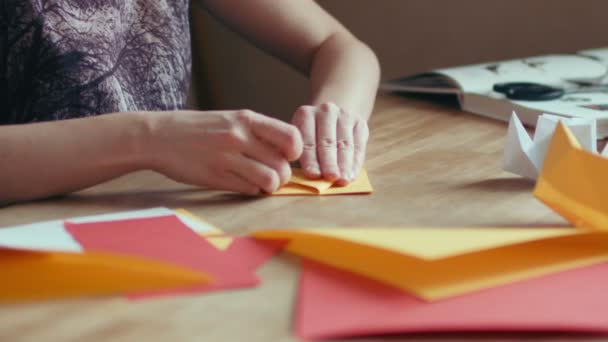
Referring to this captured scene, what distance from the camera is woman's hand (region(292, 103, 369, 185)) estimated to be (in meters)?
0.83

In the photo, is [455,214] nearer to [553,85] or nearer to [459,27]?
[553,85]

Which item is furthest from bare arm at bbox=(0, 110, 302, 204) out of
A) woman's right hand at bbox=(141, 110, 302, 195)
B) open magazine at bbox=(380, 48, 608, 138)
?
open magazine at bbox=(380, 48, 608, 138)

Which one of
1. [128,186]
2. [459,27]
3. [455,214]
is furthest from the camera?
[459,27]

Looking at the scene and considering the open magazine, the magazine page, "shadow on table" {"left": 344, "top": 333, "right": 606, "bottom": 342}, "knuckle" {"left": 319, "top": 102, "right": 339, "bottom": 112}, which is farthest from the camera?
the magazine page

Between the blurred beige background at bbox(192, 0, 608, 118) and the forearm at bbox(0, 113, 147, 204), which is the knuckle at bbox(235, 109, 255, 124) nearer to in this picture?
the forearm at bbox(0, 113, 147, 204)

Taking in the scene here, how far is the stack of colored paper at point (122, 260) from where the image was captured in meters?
0.56

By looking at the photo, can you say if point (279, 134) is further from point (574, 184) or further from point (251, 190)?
point (574, 184)

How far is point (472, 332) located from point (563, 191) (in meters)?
0.25

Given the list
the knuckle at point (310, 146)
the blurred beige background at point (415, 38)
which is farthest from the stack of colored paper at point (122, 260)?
the blurred beige background at point (415, 38)

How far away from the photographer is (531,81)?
1184 millimetres

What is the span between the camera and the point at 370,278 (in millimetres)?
556

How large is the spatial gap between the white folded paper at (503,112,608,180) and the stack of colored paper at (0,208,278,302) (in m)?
0.32

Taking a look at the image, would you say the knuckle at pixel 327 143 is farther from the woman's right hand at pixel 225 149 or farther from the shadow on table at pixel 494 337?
the shadow on table at pixel 494 337

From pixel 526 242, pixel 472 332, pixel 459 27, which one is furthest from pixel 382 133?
pixel 459 27
